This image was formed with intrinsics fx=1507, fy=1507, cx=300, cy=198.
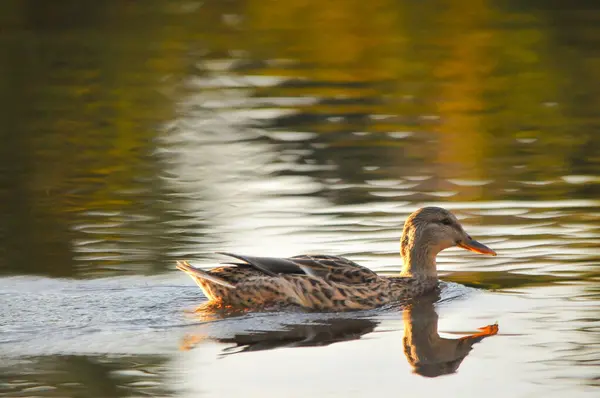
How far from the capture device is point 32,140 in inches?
714

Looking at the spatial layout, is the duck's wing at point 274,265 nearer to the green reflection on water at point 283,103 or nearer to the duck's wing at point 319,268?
the duck's wing at point 319,268

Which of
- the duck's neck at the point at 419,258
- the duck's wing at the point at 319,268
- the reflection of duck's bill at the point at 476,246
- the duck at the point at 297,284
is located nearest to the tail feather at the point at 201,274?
the duck at the point at 297,284

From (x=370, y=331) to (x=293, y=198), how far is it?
4.16 metres

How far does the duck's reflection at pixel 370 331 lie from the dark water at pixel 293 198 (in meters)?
0.03

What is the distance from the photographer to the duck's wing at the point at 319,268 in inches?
419

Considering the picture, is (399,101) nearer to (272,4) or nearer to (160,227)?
(160,227)

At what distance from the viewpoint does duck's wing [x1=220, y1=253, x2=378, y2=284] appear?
10.6 meters

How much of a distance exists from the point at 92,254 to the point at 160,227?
0.98 m

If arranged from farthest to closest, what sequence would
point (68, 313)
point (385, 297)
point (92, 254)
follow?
point (92, 254), point (385, 297), point (68, 313)

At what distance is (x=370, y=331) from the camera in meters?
9.95


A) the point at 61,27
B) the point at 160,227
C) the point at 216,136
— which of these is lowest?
the point at 160,227

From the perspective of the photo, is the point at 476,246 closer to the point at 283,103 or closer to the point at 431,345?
the point at 431,345

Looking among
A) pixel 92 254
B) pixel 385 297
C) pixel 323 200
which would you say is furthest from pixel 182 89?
pixel 385 297

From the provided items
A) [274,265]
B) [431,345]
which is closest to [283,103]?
[274,265]
